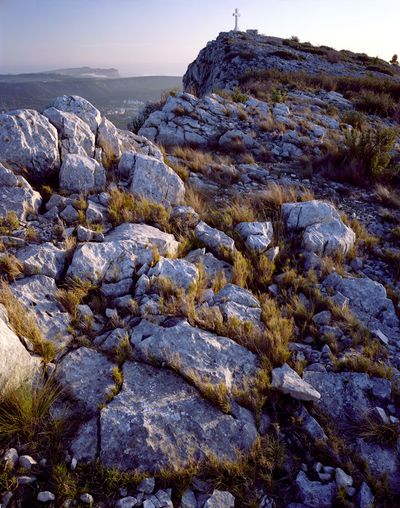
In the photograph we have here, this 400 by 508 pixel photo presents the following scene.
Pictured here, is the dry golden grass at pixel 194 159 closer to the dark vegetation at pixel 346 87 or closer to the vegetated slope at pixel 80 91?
the dark vegetation at pixel 346 87

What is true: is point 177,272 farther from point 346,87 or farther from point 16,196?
point 346,87

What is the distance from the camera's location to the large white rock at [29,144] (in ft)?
20.9

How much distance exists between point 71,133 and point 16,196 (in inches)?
79.4

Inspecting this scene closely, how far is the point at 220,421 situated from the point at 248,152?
28.9 feet

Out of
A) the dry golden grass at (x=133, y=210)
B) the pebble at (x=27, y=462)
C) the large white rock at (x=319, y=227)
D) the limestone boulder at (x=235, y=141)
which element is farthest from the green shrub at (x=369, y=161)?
the pebble at (x=27, y=462)

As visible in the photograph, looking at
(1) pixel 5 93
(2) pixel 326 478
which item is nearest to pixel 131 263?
(2) pixel 326 478

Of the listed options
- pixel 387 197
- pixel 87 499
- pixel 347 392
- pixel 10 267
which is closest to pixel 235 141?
pixel 387 197

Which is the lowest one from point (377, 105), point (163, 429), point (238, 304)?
point (163, 429)

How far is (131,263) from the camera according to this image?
16.9 ft

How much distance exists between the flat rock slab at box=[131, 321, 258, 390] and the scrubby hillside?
0.06ft

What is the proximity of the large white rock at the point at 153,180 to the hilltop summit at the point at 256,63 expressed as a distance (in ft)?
54.8

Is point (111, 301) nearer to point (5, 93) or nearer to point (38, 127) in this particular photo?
point (38, 127)

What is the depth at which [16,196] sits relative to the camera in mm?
5840

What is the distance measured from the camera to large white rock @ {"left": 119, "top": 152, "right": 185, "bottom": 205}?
6.88 meters
